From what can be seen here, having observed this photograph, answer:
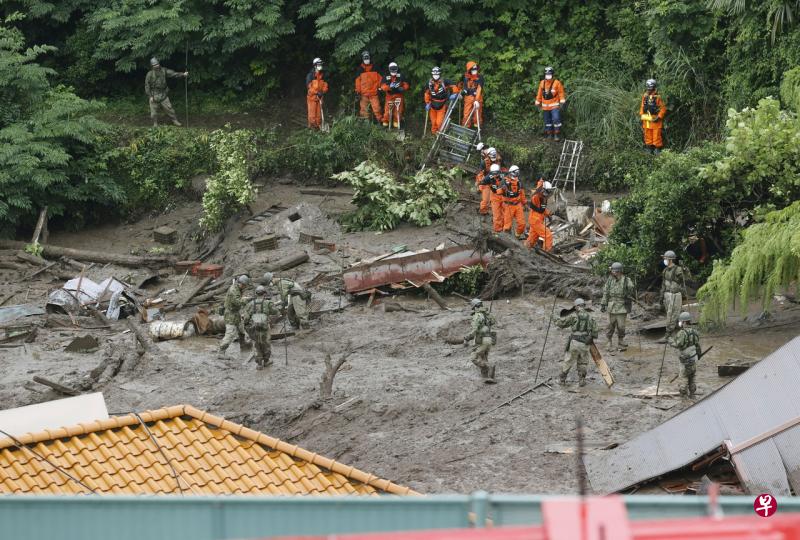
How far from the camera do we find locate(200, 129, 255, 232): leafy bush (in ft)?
88.7

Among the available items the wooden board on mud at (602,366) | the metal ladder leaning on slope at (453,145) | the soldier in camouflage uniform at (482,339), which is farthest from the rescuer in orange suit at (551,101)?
the wooden board on mud at (602,366)

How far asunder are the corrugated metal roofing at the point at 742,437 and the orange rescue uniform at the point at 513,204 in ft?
35.8

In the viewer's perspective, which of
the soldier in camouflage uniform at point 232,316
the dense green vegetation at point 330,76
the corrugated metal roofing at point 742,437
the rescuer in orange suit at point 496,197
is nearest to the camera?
the corrugated metal roofing at point 742,437

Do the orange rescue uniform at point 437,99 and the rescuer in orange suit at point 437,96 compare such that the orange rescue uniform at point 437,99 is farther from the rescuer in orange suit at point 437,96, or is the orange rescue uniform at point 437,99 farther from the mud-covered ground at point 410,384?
the mud-covered ground at point 410,384

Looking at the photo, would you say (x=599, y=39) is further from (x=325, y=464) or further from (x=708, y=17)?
(x=325, y=464)

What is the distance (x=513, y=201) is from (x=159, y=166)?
33.4 ft

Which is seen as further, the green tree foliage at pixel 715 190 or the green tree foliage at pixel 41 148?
the green tree foliage at pixel 41 148

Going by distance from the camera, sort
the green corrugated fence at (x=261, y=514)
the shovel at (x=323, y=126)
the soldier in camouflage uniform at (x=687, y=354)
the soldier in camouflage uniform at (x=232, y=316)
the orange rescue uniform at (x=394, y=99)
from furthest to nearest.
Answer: the shovel at (x=323, y=126), the orange rescue uniform at (x=394, y=99), the soldier in camouflage uniform at (x=232, y=316), the soldier in camouflage uniform at (x=687, y=354), the green corrugated fence at (x=261, y=514)

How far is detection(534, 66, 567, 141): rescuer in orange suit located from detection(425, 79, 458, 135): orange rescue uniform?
2.19m

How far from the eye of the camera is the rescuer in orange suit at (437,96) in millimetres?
28688

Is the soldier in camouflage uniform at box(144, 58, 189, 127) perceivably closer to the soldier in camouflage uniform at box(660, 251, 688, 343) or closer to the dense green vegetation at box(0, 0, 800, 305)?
the dense green vegetation at box(0, 0, 800, 305)

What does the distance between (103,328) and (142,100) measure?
11.9 metres

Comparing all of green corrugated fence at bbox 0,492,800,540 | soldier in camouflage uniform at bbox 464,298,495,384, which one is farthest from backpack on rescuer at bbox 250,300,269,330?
green corrugated fence at bbox 0,492,800,540

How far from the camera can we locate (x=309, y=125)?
101ft
